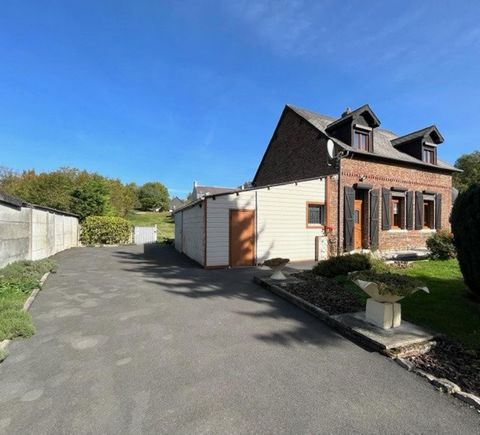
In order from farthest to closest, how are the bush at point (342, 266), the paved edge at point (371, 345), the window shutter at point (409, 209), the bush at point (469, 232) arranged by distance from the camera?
the window shutter at point (409, 209)
the bush at point (342, 266)
the bush at point (469, 232)
the paved edge at point (371, 345)

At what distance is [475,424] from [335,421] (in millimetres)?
1193

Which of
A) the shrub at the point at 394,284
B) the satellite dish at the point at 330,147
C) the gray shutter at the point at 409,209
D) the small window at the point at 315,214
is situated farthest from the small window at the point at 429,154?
the shrub at the point at 394,284

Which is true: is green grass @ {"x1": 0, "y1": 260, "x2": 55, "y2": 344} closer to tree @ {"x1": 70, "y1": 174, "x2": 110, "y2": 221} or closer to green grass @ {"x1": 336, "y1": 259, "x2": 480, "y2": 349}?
green grass @ {"x1": 336, "y1": 259, "x2": 480, "y2": 349}

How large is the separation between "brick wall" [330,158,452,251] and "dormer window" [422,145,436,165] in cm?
68

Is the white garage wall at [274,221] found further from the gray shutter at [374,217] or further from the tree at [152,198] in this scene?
the tree at [152,198]

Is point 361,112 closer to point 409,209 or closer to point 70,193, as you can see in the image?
point 409,209

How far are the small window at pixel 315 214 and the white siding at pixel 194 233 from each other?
464 centimetres

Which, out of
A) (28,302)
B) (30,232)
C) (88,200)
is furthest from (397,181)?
(88,200)

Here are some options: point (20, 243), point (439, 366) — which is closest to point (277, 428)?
point (439, 366)

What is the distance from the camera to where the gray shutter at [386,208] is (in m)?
14.1

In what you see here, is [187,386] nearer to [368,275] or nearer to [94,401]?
[94,401]

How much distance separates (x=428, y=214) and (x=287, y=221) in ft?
32.7

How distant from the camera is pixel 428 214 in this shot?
16219 mm

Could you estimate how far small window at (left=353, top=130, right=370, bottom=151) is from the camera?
45.0 feet
